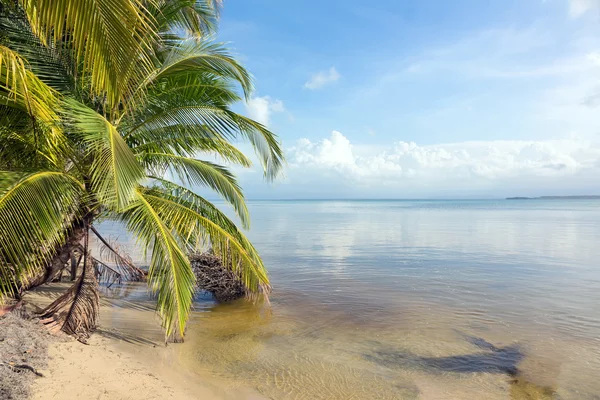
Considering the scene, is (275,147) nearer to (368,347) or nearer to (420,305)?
(368,347)

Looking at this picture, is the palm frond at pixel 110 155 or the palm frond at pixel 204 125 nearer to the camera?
the palm frond at pixel 110 155

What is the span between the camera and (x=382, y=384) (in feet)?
19.1

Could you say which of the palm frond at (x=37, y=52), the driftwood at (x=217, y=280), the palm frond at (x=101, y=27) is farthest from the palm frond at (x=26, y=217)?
the driftwood at (x=217, y=280)

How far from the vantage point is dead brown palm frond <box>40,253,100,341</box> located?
6.42 m

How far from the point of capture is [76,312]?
6617mm

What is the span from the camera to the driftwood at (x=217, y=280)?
1028 cm

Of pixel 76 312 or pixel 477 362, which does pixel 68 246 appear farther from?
pixel 477 362

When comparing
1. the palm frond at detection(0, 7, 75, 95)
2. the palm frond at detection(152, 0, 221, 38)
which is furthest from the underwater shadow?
the palm frond at detection(0, 7, 75, 95)

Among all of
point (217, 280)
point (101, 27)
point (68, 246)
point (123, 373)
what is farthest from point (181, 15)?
point (123, 373)

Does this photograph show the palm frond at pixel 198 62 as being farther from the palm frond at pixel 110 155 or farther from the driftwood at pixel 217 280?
the driftwood at pixel 217 280

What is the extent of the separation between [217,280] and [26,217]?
5.97 metres

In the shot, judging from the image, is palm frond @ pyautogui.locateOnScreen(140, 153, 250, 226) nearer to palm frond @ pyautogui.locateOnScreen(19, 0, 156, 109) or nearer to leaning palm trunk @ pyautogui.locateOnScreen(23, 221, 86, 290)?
leaning palm trunk @ pyautogui.locateOnScreen(23, 221, 86, 290)

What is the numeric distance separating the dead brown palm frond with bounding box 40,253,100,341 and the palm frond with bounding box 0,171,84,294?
154 centimetres

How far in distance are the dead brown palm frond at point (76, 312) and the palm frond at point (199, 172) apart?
2.30 meters
